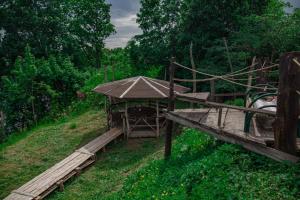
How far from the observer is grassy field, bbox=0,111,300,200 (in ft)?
20.8

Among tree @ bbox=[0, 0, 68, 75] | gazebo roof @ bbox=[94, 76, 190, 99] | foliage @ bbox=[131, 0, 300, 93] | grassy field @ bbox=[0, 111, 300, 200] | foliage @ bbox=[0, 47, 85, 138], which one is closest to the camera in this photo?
grassy field @ bbox=[0, 111, 300, 200]

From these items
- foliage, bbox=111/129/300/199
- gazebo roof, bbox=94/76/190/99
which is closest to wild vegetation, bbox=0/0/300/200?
foliage, bbox=111/129/300/199

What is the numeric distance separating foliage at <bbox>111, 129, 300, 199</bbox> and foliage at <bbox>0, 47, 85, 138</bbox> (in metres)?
12.7

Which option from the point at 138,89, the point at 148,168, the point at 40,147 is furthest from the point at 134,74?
the point at 148,168

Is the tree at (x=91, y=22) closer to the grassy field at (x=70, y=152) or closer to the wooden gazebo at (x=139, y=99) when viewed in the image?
the grassy field at (x=70, y=152)

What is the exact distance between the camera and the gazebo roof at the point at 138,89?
15.1 metres

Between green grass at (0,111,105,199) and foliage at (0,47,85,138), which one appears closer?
green grass at (0,111,105,199)

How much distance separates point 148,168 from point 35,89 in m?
12.9

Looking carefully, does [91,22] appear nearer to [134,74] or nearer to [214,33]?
[134,74]

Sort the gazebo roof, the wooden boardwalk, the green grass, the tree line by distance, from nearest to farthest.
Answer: the wooden boardwalk
the green grass
the gazebo roof
the tree line

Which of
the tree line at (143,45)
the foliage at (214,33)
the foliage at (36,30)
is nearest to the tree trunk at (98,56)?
the foliage at (36,30)

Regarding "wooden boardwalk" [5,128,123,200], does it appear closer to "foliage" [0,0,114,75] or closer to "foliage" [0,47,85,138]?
"foliage" [0,47,85,138]

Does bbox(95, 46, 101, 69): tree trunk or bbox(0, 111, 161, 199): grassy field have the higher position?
A: bbox(95, 46, 101, 69): tree trunk

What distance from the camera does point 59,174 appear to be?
12.1 metres
